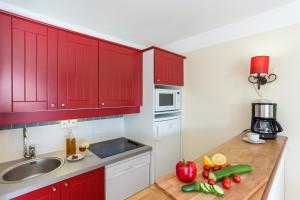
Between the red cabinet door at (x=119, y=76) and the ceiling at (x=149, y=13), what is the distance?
0.97 feet

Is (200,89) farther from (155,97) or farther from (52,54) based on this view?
(52,54)

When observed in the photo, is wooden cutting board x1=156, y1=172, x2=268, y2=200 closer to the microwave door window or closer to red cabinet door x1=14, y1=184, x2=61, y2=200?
red cabinet door x1=14, y1=184, x2=61, y2=200

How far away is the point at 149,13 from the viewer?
1.53 meters

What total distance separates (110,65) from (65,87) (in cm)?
54

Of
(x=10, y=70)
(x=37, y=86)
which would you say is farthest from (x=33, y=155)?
(x=10, y=70)

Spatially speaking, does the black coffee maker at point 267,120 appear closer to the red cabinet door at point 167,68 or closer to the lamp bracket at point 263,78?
the lamp bracket at point 263,78

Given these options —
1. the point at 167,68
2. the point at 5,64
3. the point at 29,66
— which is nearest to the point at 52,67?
the point at 29,66

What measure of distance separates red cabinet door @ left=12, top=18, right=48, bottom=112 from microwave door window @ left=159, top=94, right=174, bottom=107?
4.09 feet

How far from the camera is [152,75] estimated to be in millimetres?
1850

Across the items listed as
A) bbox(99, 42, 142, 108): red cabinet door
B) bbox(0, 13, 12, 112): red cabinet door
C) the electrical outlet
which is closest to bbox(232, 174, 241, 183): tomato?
bbox(99, 42, 142, 108): red cabinet door

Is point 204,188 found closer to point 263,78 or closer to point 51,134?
point 263,78

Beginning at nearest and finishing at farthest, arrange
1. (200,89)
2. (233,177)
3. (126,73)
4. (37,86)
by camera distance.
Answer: (233,177) < (37,86) < (126,73) < (200,89)

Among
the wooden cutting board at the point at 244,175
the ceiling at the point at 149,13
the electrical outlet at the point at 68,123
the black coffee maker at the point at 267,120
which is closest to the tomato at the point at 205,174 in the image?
the wooden cutting board at the point at 244,175

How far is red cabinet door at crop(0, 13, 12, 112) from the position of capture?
1.08 metres
